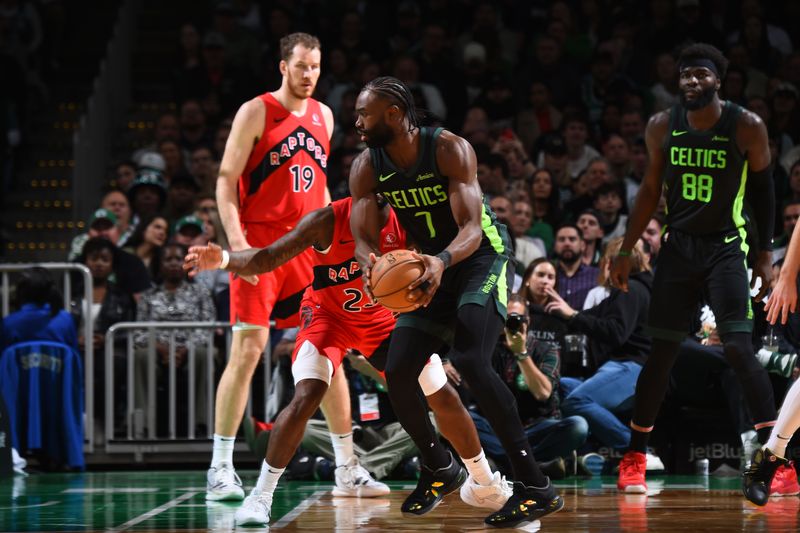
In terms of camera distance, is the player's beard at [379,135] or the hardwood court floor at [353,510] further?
the hardwood court floor at [353,510]

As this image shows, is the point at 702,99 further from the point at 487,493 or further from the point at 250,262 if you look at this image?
the point at 250,262

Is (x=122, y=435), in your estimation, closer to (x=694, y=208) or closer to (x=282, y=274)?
(x=282, y=274)

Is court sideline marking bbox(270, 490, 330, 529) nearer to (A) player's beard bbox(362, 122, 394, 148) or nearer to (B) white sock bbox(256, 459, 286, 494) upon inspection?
(B) white sock bbox(256, 459, 286, 494)

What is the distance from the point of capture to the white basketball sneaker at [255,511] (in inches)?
217

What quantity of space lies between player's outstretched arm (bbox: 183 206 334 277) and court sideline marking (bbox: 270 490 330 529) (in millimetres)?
1086

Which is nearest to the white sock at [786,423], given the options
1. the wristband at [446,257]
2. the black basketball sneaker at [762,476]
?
the black basketball sneaker at [762,476]

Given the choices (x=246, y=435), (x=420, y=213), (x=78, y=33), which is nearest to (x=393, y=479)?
(x=246, y=435)

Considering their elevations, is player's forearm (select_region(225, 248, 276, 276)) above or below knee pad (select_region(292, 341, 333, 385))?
above

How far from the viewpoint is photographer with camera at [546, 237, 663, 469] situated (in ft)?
27.4

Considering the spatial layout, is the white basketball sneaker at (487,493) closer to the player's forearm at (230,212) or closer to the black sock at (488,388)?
the black sock at (488,388)

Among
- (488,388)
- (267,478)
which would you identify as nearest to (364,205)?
(488,388)

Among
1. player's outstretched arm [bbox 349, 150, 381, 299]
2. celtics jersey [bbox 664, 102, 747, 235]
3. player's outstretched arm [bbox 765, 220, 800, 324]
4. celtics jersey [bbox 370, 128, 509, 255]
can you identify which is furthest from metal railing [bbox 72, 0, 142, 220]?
player's outstretched arm [bbox 765, 220, 800, 324]

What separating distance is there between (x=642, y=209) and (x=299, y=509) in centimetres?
230

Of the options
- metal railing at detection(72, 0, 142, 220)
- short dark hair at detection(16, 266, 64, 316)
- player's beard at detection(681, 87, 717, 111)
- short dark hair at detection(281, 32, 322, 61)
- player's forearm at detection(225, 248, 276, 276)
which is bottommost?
player's forearm at detection(225, 248, 276, 276)
